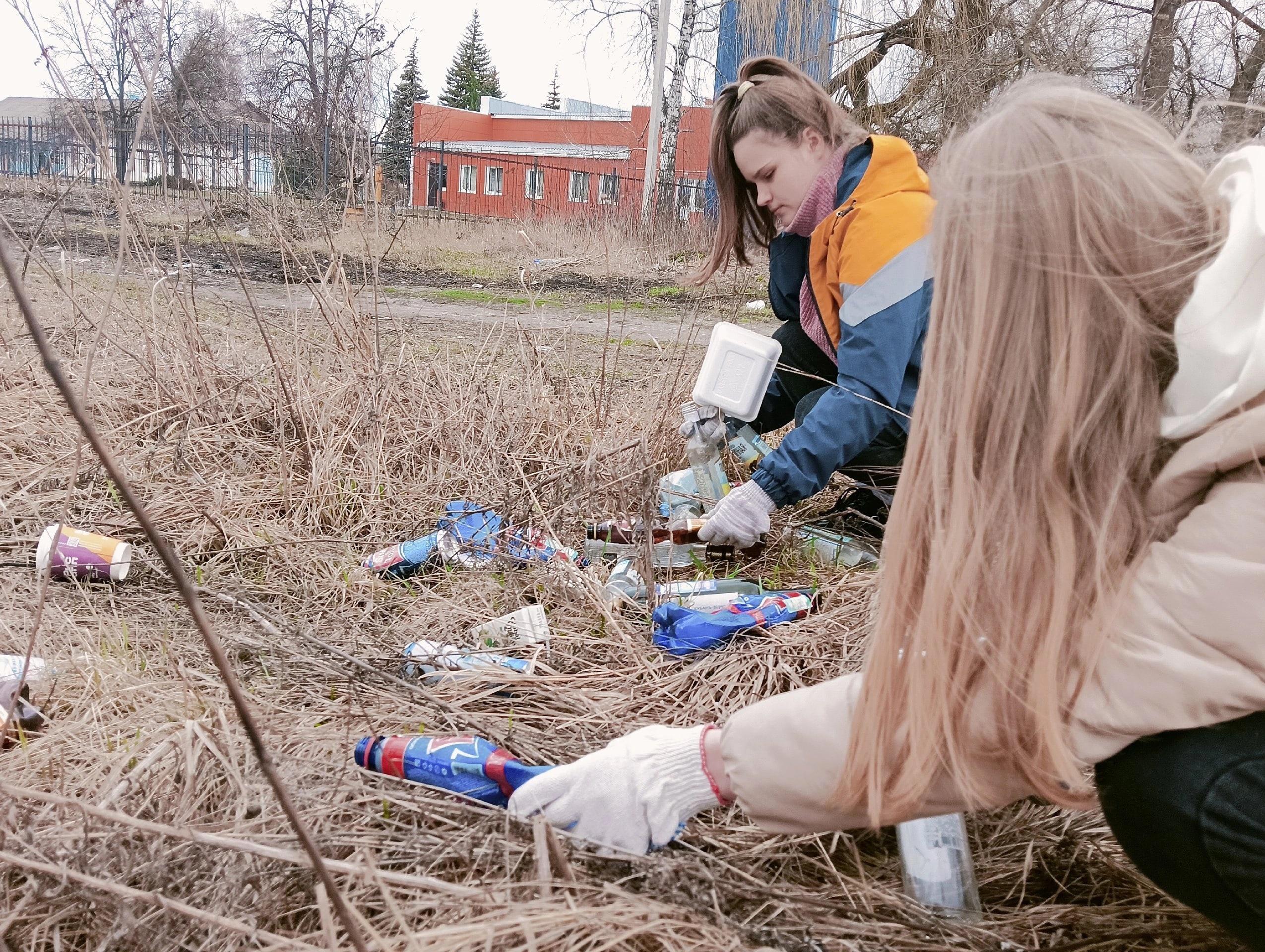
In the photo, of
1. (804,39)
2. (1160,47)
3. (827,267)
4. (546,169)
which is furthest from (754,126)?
(546,169)

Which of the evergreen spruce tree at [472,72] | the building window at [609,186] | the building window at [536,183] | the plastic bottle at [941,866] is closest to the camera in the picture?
the plastic bottle at [941,866]

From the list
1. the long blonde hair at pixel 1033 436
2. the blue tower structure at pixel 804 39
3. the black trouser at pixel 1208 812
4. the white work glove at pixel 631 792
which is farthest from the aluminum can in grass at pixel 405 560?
the blue tower structure at pixel 804 39

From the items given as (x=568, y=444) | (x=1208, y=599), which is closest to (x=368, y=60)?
(x=568, y=444)

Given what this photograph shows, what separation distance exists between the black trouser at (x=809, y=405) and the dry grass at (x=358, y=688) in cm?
32

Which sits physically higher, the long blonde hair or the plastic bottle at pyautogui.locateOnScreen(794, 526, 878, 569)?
the long blonde hair

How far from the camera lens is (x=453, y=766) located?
4.17ft

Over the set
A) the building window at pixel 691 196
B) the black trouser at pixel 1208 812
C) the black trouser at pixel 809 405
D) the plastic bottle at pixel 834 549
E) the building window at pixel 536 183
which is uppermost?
the building window at pixel 536 183

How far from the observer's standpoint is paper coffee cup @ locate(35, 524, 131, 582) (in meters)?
2.04

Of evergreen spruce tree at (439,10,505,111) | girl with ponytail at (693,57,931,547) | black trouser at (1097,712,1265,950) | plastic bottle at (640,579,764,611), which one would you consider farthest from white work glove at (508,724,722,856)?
evergreen spruce tree at (439,10,505,111)

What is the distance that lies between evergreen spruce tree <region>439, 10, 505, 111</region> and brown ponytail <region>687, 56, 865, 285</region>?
1879 inches

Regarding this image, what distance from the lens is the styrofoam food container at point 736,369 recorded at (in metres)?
2.50

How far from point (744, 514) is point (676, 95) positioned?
Result: 12546mm

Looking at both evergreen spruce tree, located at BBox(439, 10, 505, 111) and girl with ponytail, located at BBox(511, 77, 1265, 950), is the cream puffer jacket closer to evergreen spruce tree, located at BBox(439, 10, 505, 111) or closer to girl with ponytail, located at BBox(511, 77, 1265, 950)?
girl with ponytail, located at BBox(511, 77, 1265, 950)

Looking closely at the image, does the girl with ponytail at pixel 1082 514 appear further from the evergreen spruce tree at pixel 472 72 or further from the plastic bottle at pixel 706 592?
the evergreen spruce tree at pixel 472 72
